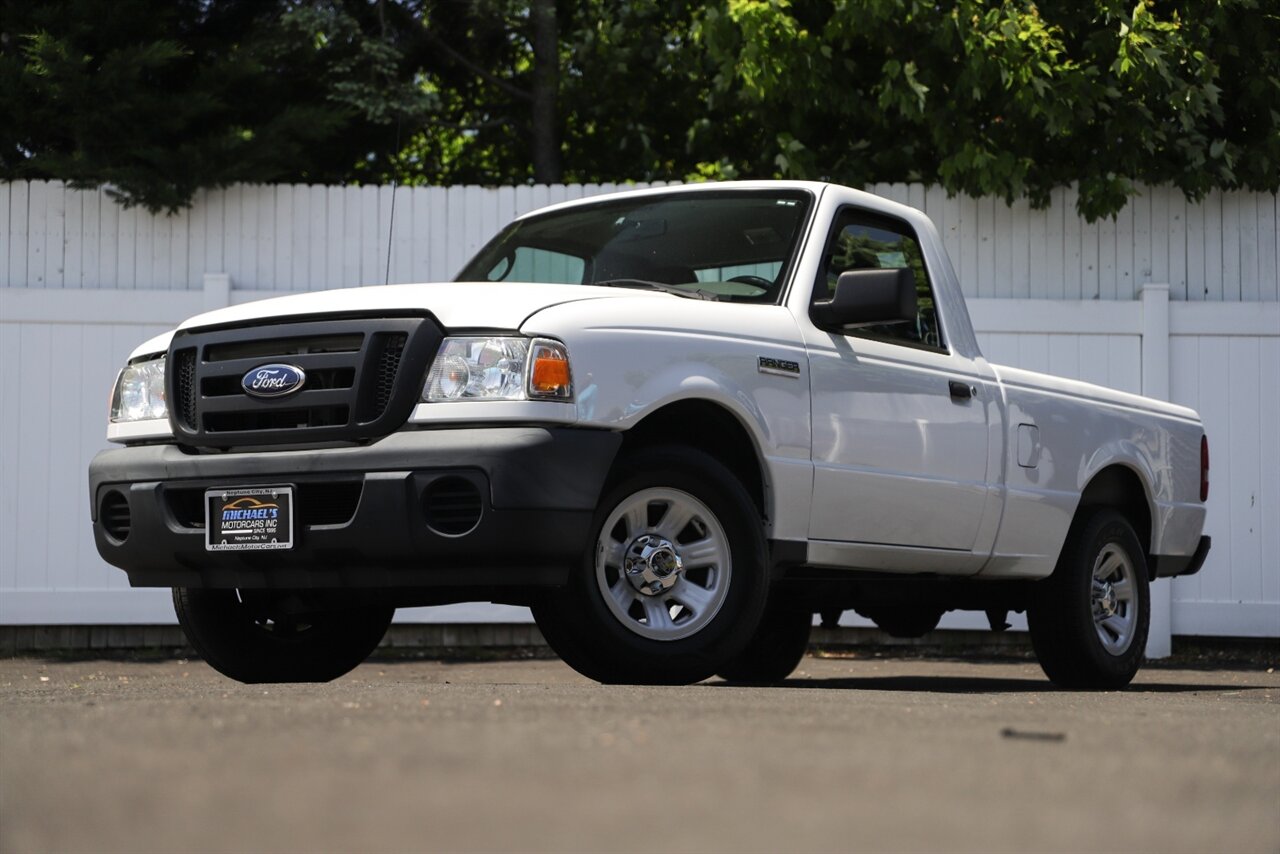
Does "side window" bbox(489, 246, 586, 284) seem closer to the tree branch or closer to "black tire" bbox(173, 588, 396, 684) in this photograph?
"black tire" bbox(173, 588, 396, 684)

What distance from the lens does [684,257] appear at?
22.3 ft

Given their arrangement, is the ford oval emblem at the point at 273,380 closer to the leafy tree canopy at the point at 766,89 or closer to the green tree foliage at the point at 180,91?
the leafy tree canopy at the point at 766,89

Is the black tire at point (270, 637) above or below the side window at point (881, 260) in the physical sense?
below

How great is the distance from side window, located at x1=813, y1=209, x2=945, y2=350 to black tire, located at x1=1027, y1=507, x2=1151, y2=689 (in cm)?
128

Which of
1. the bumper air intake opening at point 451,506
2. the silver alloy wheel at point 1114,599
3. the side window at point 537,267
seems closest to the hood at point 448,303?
the bumper air intake opening at point 451,506

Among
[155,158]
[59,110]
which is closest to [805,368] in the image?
[155,158]

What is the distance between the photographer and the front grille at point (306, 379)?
5516 millimetres

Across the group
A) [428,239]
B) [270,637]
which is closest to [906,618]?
[270,637]

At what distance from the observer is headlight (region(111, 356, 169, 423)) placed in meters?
6.24

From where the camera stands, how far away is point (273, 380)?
227 inches

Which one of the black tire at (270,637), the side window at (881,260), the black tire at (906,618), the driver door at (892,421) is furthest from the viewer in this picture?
the black tire at (906,618)

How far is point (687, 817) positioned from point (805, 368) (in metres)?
3.45

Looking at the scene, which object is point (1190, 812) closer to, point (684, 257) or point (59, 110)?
point (684, 257)

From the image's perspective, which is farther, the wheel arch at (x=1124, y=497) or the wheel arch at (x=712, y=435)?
the wheel arch at (x=1124, y=497)
